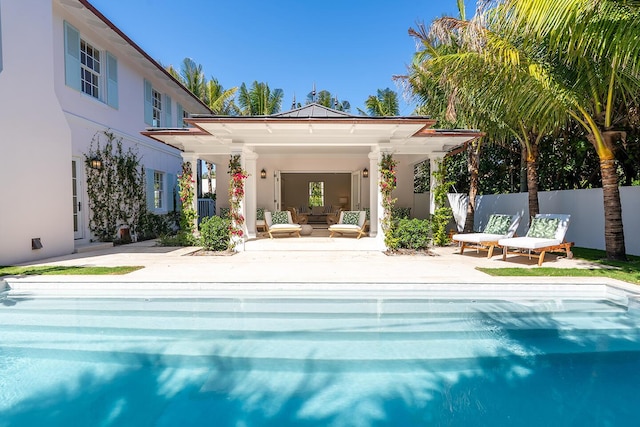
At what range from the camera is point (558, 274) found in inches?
252

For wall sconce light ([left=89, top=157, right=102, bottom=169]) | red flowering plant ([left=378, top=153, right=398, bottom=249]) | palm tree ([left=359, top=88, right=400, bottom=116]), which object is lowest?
red flowering plant ([left=378, top=153, right=398, bottom=249])

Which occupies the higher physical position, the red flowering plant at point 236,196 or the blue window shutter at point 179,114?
the blue window shutter at point 179,114

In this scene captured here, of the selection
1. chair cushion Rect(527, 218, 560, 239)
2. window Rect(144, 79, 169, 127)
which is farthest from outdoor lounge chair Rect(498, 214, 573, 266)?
window Rect(144, 79, 169, 127)

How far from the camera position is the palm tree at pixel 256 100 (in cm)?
2595

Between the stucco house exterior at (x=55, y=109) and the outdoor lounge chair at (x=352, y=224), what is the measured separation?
316 inches

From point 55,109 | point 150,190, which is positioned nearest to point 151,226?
point 150,190

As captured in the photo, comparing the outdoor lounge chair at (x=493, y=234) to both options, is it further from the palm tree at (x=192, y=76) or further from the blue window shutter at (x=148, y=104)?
the palm tree at (x=192, y=76)

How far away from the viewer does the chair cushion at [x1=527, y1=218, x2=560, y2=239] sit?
823cm

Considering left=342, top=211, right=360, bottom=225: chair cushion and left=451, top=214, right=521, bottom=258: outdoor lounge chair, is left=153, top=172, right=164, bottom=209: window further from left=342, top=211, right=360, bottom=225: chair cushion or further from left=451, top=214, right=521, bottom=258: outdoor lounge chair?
left=451, top=214, right=521, bottom=258: outdoor lounge chair

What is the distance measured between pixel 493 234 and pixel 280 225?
683cm

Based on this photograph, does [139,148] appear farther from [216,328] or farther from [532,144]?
[532,144]

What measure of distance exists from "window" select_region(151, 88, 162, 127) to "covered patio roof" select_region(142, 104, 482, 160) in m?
4.53

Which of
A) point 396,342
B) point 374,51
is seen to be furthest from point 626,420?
point 374,51

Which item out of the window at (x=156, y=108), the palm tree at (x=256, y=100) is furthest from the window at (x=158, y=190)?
the palm tree at (x=256, y=100)
